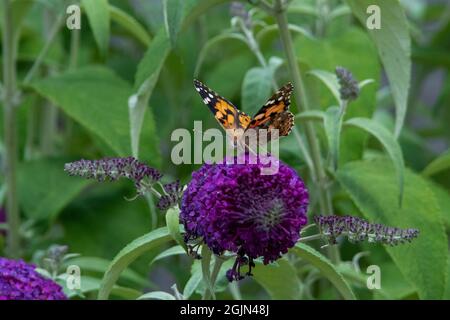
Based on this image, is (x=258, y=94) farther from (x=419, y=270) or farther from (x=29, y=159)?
→ (x=29, y=159)

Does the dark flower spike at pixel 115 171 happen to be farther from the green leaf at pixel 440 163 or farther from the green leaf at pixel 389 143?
the green leaf at pixel 440 163

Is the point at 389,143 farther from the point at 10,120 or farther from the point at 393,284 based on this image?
the point at 10,120

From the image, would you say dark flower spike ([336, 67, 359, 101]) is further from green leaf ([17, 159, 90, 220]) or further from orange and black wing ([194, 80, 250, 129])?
green leaf ([17, 159, 90, 220])

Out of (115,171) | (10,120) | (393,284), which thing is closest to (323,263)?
(115,171)

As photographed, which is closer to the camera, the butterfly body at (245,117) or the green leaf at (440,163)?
the butterfly body at (245,117)

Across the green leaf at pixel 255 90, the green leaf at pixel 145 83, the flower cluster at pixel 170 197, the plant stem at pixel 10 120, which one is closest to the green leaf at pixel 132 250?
the flower cluster at pixel 170 197

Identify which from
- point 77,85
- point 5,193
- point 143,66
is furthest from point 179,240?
point 5,193

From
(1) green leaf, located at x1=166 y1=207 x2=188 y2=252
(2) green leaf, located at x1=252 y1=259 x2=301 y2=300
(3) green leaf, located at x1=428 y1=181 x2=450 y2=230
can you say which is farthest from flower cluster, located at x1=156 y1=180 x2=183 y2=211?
(3) green leaf, located at x1=428 y1=181 x2=450 y2=230
